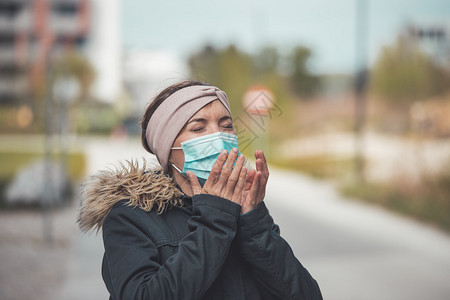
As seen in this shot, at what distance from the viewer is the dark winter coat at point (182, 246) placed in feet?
5.01

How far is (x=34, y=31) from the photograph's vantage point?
208 feet

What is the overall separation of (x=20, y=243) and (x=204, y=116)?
23.2ft

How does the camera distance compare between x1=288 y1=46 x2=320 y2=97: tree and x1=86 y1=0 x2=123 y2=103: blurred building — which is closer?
x1=288 y1=46 x2=320 y2=97: tree

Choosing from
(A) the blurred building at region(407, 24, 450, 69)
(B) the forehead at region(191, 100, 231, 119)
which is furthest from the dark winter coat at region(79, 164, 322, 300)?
(A) the blurred building at region(407, 24, 450, 69)

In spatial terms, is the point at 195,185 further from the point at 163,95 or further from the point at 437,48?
the point at 437,48

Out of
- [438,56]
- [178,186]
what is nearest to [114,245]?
[178,186]

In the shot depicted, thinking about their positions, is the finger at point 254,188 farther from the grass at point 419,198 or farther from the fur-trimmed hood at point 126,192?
the grass at point 419,198

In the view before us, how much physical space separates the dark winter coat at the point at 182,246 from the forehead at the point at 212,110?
0.80 feet

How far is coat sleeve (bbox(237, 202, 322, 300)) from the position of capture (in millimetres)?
1603

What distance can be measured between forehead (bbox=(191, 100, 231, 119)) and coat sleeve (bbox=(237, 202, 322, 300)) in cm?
34

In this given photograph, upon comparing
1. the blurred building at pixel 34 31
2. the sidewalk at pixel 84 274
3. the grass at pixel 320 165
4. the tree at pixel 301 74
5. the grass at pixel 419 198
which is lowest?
the grass at pixel 320 165

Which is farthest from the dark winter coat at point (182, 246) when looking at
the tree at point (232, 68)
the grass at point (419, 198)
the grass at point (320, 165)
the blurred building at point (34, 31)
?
the blurred building at point (34, 31)

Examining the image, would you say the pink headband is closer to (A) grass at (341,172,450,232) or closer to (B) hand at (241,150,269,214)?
(B) hand at (241,150,269,214)

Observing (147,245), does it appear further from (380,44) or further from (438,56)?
(380,44)
